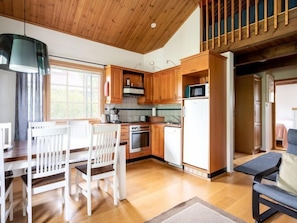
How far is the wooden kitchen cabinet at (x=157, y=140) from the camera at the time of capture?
416cm

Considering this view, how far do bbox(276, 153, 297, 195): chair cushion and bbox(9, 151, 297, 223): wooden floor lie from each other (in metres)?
0.43

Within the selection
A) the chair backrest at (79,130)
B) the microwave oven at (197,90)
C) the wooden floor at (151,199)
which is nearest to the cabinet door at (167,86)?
the microwave oven at (197,90)

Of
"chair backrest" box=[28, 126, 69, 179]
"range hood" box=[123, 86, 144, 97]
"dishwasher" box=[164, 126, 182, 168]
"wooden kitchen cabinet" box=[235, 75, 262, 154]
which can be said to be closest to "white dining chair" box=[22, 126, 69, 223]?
"chair backrest" box=[28, 126, 69, 179]

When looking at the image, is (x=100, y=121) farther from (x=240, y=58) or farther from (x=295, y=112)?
(x=295, y=112)

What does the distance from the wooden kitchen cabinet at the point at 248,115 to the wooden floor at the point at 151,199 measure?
203cm

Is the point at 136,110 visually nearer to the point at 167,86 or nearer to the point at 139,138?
the point at 139,138

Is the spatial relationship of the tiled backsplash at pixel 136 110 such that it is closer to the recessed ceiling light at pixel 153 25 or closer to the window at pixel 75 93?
the window at pixel 75 93

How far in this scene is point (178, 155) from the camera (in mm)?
3697

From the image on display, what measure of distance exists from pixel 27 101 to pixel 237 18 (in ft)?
14.0

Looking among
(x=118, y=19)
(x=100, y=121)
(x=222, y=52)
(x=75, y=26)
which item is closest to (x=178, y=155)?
(x=100, y=121)

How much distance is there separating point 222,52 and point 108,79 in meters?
2.58

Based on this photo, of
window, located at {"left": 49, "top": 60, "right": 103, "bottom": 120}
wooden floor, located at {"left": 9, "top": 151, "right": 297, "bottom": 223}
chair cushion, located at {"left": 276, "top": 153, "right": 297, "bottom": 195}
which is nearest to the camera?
chair cushion, located at {"left": 276, "top": 153, "right": 297, "bottom": 195}

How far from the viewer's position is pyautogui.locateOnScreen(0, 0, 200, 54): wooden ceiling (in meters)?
3.28

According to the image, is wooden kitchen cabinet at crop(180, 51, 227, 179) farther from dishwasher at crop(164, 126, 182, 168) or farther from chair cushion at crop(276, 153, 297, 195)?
chair cushion at crop(276, 153, 297, 195)
